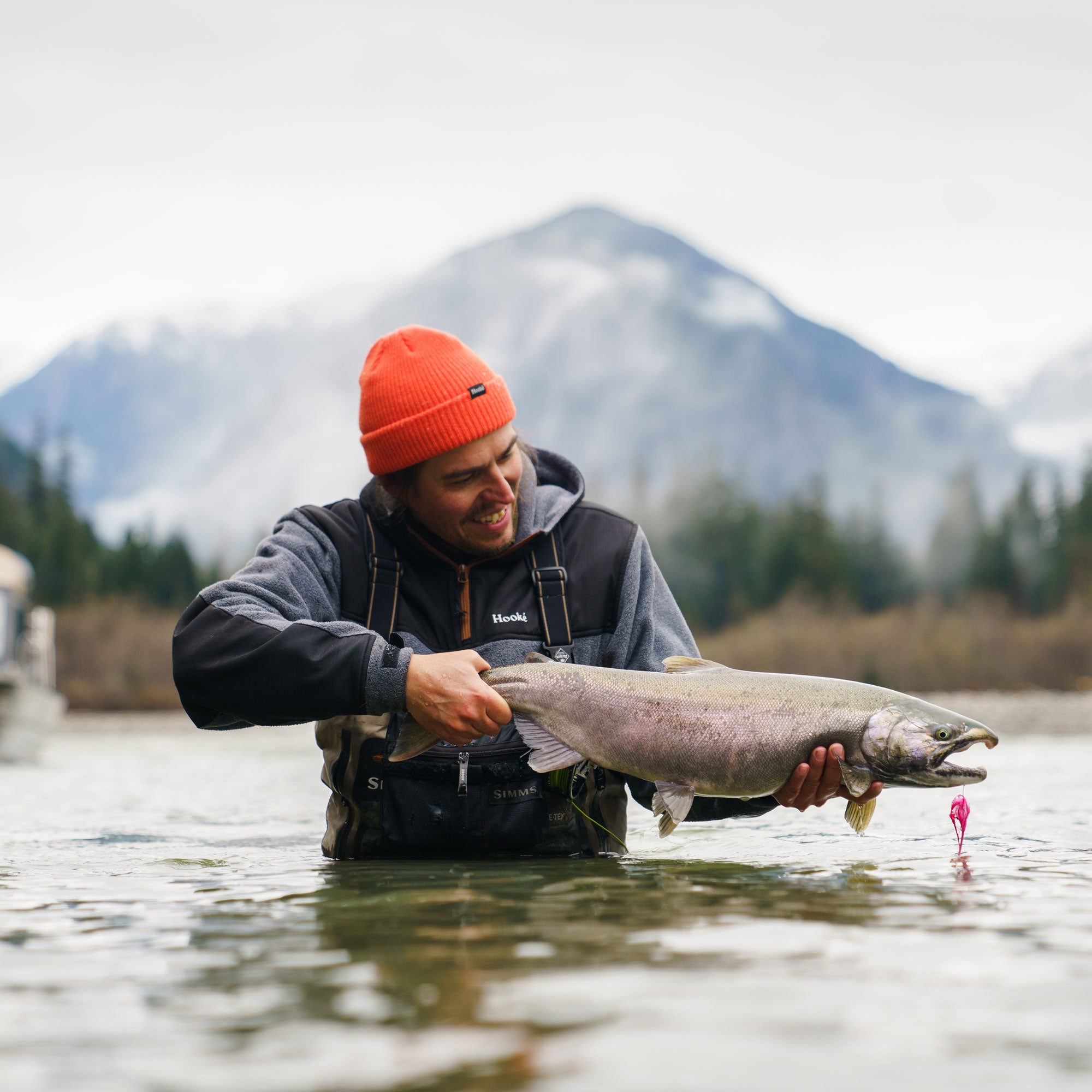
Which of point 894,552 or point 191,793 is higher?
point 894,552

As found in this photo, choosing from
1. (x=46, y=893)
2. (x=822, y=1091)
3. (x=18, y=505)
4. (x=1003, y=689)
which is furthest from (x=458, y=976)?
(x=18, y=505)

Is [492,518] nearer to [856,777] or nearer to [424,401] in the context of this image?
[424,401]

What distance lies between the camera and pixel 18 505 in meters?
84.2

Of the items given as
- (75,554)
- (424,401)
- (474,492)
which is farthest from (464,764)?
(75,554)

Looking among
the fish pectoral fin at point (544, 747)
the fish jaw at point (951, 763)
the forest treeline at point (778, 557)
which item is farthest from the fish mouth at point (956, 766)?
the forest treeline at point (778, 557)

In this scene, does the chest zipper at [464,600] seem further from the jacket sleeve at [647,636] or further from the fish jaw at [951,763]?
the fish jaw at [951,763]

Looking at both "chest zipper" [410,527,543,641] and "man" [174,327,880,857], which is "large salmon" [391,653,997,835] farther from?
"chest zipper" [410,527,543,641]

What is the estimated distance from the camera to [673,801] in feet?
14.3

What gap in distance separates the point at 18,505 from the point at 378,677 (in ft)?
283

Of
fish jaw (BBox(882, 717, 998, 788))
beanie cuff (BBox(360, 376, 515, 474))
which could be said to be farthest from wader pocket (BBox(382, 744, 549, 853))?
fish jaw (BBox(882, 717, 998, 788))

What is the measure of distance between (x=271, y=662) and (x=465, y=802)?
920 millimetres

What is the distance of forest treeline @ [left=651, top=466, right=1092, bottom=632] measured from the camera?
285ft

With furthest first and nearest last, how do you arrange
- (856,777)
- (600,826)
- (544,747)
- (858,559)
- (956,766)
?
(858,559)
(600,826)
(544,747)
(856,777)
(956,766)

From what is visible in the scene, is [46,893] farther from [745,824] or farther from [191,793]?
[191,793]
